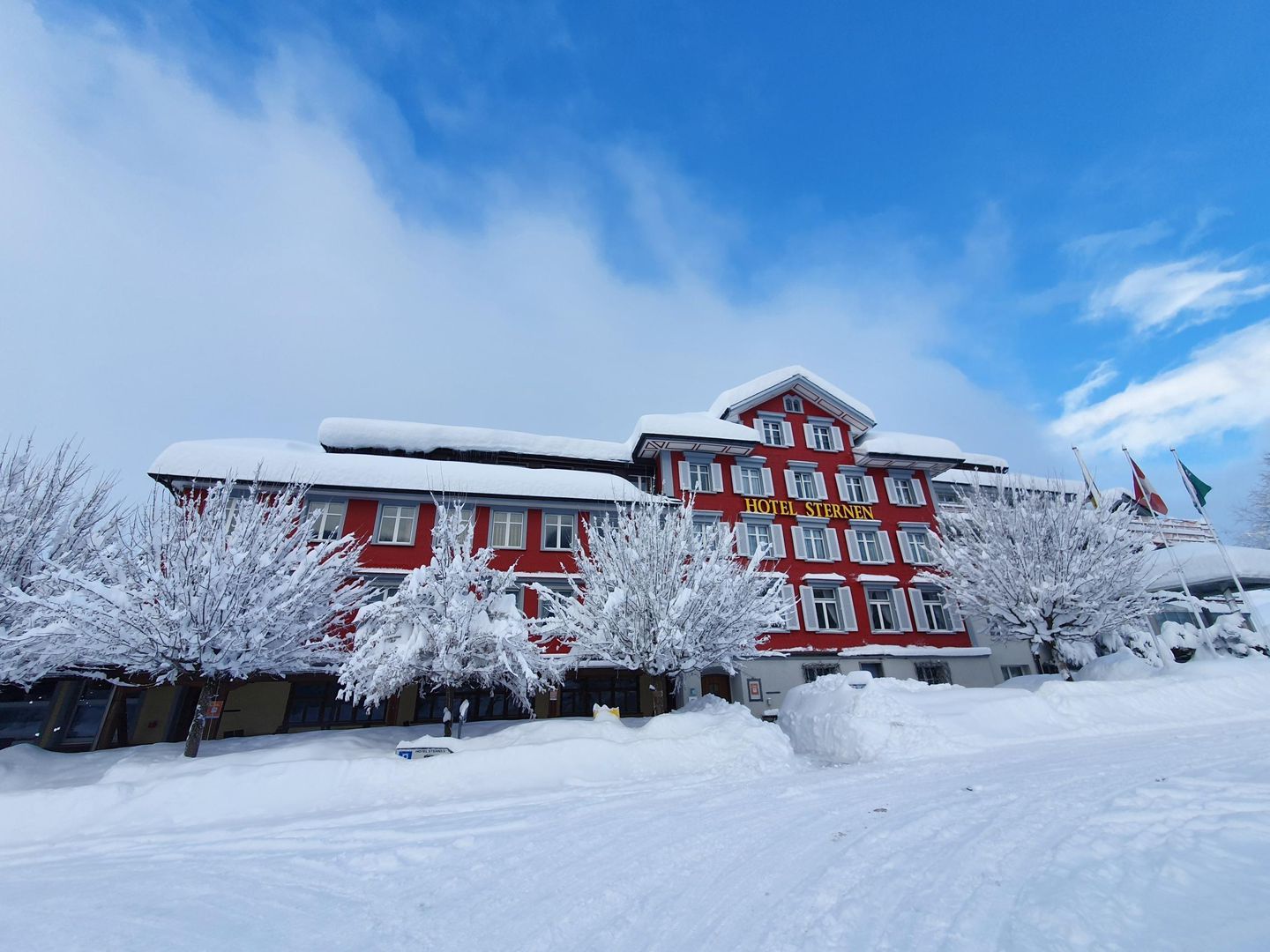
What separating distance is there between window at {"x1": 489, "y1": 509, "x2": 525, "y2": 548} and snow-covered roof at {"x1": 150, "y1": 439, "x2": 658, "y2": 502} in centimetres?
107

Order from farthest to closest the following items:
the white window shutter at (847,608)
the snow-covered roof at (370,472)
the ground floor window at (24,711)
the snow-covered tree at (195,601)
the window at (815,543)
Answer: the window at (815,543) → the white window shutter at (847,608) → the snow-covered roof at (370,472) → the ground floor window at (24,711) → the snow-covered tree at (195,601)

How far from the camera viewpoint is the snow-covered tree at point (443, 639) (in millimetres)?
15094

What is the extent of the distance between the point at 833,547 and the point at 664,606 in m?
14.4

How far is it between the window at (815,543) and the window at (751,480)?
273 centimetres

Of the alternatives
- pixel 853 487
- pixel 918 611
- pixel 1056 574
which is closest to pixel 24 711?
pixel 853 487

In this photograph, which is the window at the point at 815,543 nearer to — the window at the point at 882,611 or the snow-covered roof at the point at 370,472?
the window at the point at 882,611

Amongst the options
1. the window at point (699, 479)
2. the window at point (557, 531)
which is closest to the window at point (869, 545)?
the window at point (699, 479)

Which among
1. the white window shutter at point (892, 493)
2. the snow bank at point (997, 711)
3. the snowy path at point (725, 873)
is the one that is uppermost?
the white window shutter at point (892, 493)

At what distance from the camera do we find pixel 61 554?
15.8 meters

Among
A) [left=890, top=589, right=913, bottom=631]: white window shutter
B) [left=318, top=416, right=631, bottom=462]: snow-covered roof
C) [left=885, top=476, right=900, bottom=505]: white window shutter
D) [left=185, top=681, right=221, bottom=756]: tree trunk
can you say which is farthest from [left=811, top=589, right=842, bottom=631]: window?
[left=185, top=681, right=221, bottom=756]: tree trunk

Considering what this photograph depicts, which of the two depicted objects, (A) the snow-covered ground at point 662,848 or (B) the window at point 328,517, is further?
(B) the window at point 328,517

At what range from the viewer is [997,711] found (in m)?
14.7

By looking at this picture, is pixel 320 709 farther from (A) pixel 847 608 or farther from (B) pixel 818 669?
(A) pixel 847 608

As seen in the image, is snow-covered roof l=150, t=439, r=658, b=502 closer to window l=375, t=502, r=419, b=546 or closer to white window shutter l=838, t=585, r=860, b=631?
window l=375, t=502, r=419, b=546
